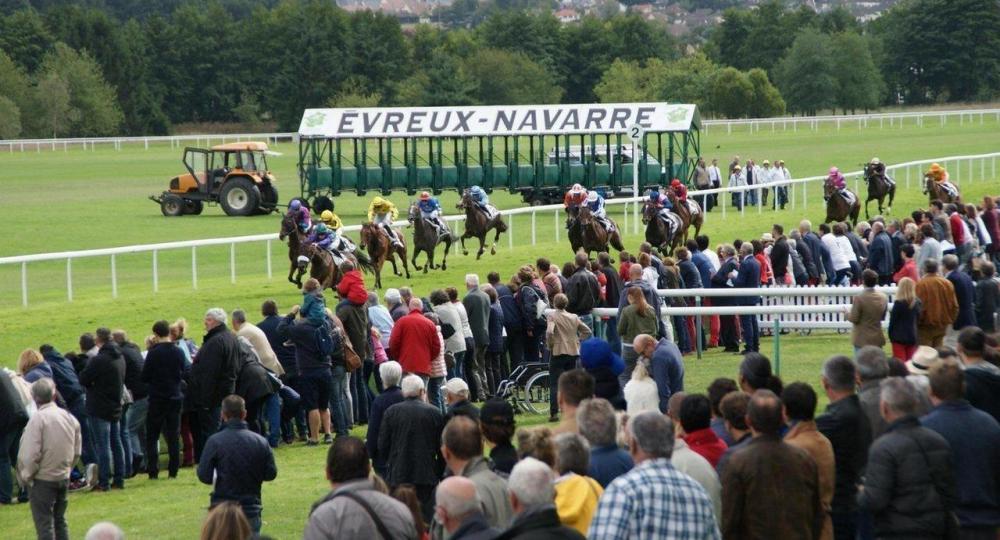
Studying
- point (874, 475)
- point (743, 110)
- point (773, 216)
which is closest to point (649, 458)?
point (874, 475)

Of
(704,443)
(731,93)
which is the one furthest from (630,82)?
(704,443)

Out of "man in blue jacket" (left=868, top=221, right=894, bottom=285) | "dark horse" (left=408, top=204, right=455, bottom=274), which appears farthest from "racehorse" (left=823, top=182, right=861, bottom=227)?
"man in blue jacket" (left=868, top=221, right=894, bottom=285)

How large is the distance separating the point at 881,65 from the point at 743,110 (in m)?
17.9

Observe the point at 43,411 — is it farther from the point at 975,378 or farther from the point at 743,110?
the point at 743,110

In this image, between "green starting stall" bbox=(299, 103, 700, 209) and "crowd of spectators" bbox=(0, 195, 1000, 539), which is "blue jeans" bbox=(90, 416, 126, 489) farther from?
"green starting stall" bbox=(299, 103, 700, 209)

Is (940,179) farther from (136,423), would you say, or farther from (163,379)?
(163,379)

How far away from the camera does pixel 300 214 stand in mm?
17922

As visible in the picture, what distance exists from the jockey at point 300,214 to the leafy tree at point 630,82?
2176 inches

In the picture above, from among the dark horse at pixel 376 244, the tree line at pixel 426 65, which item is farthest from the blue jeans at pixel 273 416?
the tree line at pixel 426 65

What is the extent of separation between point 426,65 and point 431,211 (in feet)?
220

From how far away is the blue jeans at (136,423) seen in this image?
10.7m

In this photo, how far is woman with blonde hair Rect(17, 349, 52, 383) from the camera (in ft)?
32.4

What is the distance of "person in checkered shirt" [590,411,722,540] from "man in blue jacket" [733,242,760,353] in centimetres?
789

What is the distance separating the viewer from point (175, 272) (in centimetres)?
2075
